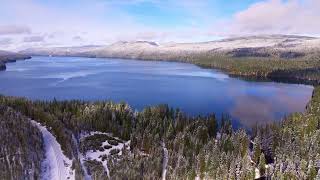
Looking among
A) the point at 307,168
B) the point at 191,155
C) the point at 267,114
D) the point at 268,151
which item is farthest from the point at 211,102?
the point at 307,168

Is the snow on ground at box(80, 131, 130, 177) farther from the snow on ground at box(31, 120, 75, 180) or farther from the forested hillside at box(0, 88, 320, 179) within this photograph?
the snow on ground at box(31, 120, 75, 180)

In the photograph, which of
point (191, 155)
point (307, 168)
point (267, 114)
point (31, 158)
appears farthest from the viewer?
point (267, 114)

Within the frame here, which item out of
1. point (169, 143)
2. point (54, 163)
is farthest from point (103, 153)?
point (169, 143)

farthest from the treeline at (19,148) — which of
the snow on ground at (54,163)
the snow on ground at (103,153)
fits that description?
the snow on ground at (103,153)

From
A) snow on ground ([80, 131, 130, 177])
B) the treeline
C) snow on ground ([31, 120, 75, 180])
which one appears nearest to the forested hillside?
snow on ground ([80, 131, 130, 177])

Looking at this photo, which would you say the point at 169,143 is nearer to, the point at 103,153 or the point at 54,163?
the point at 103,153

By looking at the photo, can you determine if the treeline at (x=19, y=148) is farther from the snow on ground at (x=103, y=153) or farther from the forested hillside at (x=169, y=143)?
the snow on ground at (x=103, y=153)

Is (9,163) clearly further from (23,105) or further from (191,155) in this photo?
(23,105)
